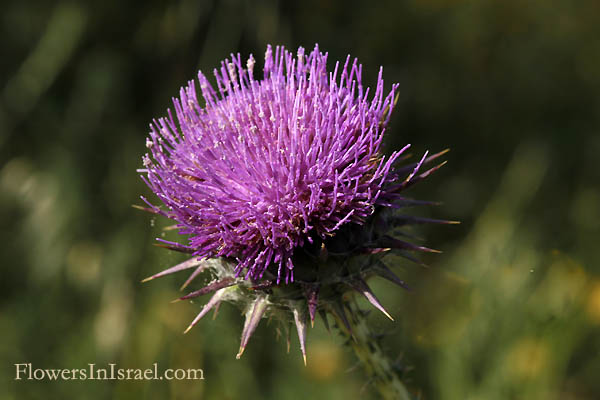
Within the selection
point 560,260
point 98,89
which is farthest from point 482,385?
point 98,89

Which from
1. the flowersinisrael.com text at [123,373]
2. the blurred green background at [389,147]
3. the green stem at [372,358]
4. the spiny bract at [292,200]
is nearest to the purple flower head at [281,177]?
the spiny bract at [292,200]

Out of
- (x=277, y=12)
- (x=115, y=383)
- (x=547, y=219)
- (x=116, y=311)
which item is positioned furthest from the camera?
(x=277, y=12)

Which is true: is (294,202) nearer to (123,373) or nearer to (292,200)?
(292,200)

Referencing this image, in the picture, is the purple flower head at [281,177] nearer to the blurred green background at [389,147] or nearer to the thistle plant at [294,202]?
the thistle plant at [294,202]

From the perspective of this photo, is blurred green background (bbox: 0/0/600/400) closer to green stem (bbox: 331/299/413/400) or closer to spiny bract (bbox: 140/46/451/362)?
green stem (bbox: 331/299/413/400)

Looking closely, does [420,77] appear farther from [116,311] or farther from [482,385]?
[116,311]

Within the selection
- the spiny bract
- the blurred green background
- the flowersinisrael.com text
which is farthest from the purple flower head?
the flowersinisrael.com text
